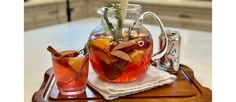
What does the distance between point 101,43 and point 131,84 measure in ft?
0.43

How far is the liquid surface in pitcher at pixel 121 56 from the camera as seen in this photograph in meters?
0.81

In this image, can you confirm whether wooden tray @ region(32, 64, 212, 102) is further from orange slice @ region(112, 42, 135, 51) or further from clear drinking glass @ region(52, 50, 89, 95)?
orange slice @ region(112, 42, 135, 51)

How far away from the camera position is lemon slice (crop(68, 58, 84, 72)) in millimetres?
799

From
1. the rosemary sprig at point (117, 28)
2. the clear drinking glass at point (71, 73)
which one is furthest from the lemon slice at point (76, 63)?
the rosemary sprig at point (117, 28)

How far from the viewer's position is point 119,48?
0.81m

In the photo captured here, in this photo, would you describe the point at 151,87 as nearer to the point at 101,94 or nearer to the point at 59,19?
the point at 101,94

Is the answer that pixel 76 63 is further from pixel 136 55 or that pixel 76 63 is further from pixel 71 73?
pixel 136 55

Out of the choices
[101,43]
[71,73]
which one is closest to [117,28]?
[101,43]

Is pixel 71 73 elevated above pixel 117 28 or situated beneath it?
situated beneath

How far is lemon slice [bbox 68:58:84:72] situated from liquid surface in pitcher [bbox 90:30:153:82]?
0.06 metres
